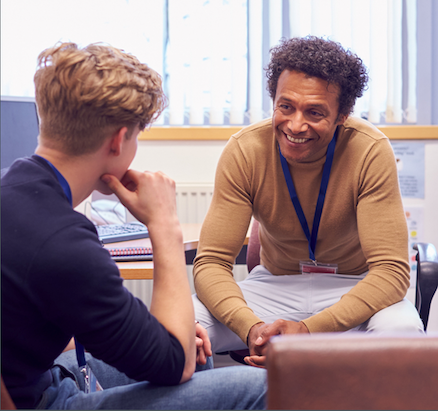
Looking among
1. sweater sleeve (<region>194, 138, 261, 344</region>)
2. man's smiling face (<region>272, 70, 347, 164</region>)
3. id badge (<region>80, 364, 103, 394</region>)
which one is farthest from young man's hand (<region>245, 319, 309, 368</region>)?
man's smiling face (<region>272, 70, 347, 164</region>)

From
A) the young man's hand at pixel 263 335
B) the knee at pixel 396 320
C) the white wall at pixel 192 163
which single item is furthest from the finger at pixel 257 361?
the white wall at pixel 192 163

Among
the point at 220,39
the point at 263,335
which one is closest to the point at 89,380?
the point at 263,335

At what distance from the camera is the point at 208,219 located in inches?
59.0

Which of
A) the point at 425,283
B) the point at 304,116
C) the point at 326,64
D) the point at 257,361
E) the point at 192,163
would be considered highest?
the point at 326,64

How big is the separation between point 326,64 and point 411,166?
1.33 metres

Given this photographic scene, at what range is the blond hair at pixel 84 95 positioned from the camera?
82 cm

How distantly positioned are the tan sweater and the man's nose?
12 cm

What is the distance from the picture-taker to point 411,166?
2520 mm

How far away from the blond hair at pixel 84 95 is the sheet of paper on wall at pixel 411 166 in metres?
1.99

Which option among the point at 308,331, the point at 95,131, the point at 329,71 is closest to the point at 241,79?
the point at 329,71

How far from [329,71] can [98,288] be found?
105 cm

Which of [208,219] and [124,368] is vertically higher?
[208,219]

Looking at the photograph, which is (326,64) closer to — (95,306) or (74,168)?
(74,168)

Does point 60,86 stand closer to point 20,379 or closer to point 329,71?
point 20,379
